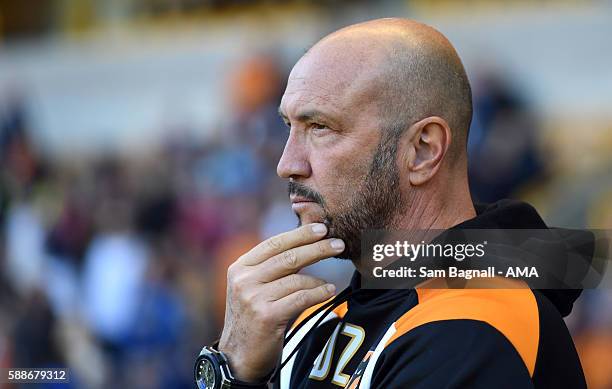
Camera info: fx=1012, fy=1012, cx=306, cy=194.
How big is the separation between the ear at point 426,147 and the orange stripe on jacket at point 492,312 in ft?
1.03

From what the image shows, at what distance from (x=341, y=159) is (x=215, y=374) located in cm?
59

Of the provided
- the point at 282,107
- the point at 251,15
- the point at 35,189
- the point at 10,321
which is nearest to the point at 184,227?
the point at 10,321

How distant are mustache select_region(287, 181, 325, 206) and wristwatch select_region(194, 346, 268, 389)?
429mm

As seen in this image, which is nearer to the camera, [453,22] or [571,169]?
[571,169]

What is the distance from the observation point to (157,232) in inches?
350

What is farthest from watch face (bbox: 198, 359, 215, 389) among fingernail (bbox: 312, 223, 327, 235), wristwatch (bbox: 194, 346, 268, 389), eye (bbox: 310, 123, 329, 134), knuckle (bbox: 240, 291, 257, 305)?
eye (bbox: 310, 123, 329, 134)

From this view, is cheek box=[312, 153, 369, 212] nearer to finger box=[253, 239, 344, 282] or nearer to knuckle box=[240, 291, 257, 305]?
finger box=[253, 239, 344, 282]

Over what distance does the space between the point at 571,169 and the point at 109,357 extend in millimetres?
3897

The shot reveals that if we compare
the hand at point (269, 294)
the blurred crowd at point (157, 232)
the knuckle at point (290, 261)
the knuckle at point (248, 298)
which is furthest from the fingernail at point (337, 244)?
the blurred crowd at point (157, 232)

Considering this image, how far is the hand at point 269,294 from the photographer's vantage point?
2342mm

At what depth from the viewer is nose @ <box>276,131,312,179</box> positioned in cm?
246

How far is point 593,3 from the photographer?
356 inches

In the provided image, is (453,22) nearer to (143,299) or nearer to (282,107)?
(143,299)

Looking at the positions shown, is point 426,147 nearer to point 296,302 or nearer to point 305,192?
point 305,192
